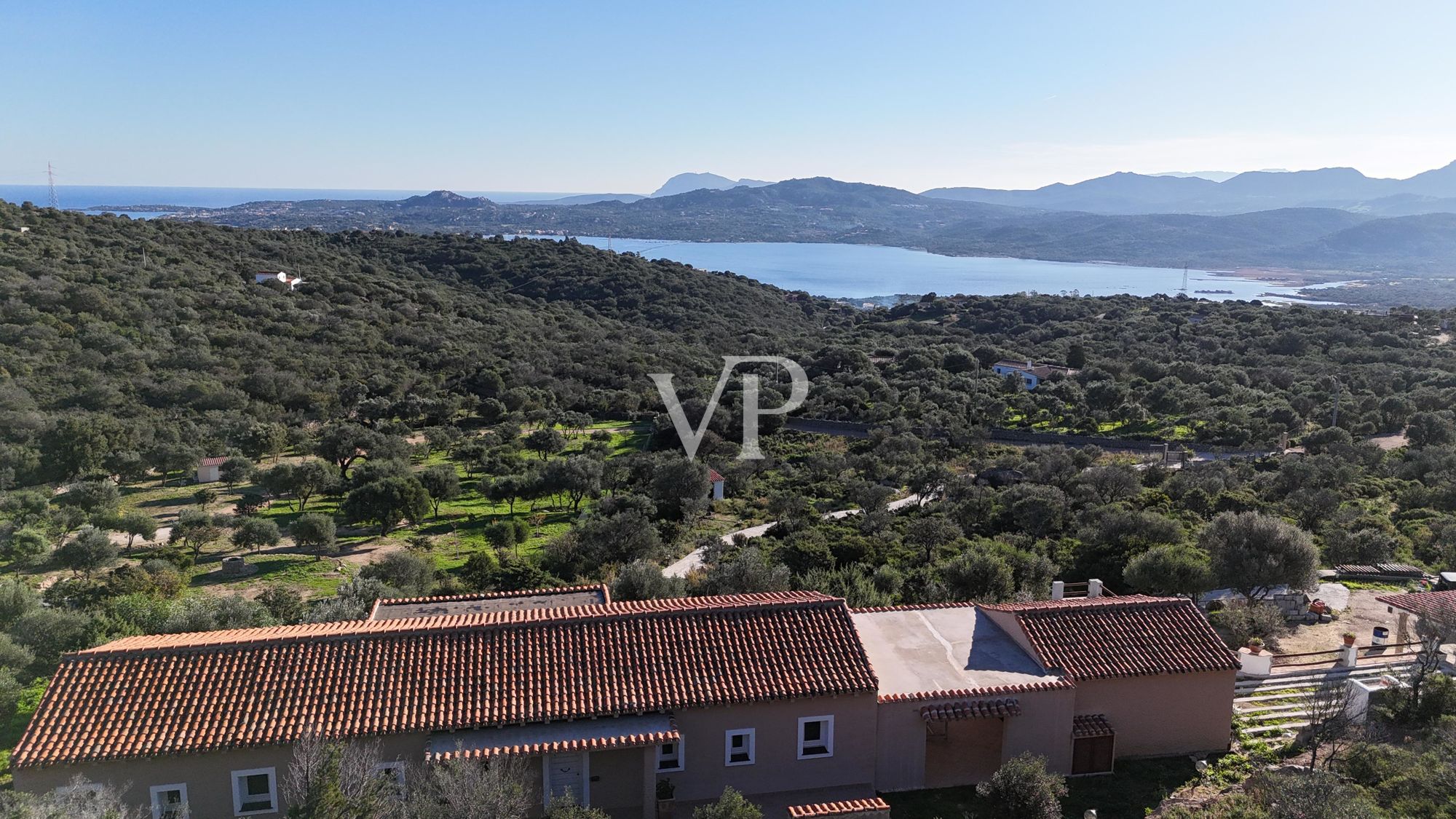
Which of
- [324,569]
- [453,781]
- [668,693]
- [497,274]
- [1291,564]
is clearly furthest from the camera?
[497,274]

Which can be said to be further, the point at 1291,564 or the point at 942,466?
the point at 942,466

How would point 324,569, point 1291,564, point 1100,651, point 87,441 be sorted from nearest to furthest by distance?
point 1100,651
point 1291,564
point 324,569
point 87,441

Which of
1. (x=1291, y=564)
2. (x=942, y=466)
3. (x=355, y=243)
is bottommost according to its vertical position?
(x=942, y=466)

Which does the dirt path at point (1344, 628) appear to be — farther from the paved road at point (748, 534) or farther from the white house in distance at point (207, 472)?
the white house in distance at point (207, 472)

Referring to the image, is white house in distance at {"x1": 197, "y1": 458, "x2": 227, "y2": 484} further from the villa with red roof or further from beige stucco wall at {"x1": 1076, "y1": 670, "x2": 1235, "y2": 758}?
beige stucco wall at {"x1": 1076, "y1": 670, "x2": 1235, "y2": 758}

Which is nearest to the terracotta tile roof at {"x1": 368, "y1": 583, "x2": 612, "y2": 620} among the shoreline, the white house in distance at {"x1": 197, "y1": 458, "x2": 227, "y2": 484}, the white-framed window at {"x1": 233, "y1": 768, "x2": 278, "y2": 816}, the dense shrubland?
the dense shrubland

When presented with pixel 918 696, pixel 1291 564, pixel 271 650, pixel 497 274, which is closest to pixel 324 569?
pixel 271 650

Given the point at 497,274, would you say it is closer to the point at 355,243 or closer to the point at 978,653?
the point at 355,243

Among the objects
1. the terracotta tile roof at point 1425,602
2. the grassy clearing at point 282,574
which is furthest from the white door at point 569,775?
the terracotta tile roof at point 1425,602
